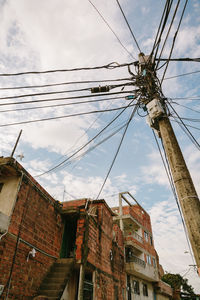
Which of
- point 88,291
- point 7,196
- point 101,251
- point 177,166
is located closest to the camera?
point 177,166

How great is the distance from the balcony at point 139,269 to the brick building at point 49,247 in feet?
8.31

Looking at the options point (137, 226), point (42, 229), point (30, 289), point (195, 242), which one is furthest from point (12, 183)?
point (137, 226)

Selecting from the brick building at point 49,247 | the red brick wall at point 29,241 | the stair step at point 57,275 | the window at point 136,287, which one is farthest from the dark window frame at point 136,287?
the stair step at point 57,275

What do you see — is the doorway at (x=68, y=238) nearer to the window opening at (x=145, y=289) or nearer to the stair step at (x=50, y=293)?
the stair step at (x=50, y=293)

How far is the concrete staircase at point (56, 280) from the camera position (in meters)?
7.22

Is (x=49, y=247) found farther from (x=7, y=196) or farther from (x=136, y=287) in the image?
(x=136, y=287)

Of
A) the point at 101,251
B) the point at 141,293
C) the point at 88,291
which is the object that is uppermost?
the point at 101,251

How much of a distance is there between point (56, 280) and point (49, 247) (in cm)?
131

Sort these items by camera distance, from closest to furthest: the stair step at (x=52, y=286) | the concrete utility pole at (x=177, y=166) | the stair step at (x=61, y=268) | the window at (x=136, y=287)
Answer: the concrete utility pole at (x=177, y=166) < the stair step at (x=52, y=286) < the stair step at (x=61, y=268) < the window at (x=136, y=287)

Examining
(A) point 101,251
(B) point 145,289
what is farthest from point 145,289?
(A) point 101,251

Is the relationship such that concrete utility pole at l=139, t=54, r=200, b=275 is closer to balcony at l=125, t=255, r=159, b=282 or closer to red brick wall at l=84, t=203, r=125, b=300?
red brick wall at l=84, t=203, r=125, b=300

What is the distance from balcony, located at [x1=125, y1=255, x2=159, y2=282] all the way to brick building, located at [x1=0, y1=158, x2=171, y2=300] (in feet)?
8.31

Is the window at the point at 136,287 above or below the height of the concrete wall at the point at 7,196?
below

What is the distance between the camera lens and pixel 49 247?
27.8 feet
